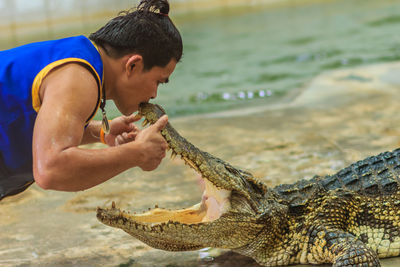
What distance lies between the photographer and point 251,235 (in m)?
2.70

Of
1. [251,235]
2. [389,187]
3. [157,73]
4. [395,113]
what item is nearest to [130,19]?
[157,73]

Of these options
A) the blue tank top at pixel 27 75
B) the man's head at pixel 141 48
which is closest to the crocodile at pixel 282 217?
the man's head at pixel 141 48

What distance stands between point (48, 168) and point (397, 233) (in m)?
1.73

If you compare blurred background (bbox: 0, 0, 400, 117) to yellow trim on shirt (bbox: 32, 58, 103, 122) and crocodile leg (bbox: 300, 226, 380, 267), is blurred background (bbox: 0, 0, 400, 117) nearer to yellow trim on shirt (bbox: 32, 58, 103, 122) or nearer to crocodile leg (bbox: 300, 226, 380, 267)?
yellow trim on shirt (bbox: 32, 58, 103, 122)

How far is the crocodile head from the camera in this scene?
2484mm

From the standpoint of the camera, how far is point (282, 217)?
2.75 meters

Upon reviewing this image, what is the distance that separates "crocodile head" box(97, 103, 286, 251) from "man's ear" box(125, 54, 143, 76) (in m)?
0.17

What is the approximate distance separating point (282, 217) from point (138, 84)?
37.4 inches

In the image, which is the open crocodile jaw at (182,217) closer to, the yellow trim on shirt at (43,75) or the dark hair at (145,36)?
the dark hair at (145,36)

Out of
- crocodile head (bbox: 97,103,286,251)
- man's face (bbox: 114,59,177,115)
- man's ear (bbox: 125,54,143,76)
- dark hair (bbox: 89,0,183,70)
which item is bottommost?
crocodile head (bbox: 97,103,286,251)

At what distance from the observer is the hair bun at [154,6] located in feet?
8.33

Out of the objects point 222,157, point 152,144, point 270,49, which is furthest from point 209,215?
Result: point 270,49

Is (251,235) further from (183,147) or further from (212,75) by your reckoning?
(212,75)

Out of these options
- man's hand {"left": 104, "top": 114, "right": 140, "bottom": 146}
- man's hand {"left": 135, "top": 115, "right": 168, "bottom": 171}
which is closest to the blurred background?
man's hand {"left": 104, "top": 114, "right": 140, "bottom": 146}
